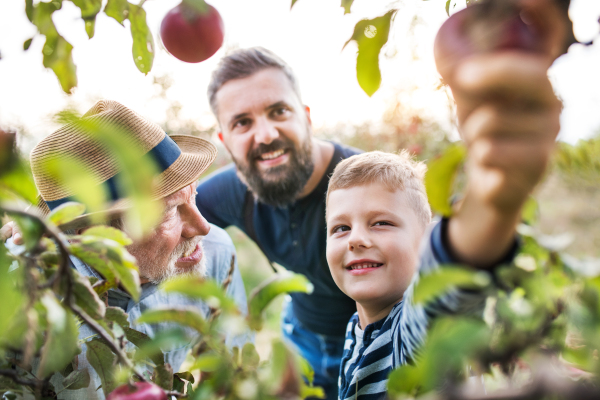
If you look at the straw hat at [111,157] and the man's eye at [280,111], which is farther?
the man's eye at [280,111]

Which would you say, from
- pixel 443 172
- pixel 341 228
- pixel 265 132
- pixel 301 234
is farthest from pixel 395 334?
pixel 265 132

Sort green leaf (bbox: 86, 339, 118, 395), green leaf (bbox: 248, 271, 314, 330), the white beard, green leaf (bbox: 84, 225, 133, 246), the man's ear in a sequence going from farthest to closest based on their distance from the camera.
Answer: the man's ear, the white beard, green leaf (bbox: 86, 339, 118, 395), green leaf (bbox: 84, 225, 133, 246), green leaf (bbox: 248, 271, 314, 330)

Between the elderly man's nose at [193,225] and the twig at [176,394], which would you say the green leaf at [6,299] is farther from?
the elderly man's nose at [193,225]

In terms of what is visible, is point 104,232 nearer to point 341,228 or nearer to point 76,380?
point 76,380

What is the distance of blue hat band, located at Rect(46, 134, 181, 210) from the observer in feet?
3.81

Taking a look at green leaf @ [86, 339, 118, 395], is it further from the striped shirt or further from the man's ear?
the man's ear

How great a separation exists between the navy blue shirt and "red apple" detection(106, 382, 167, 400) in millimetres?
1421

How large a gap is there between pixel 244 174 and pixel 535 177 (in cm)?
188

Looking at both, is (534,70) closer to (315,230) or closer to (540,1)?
(540,1)

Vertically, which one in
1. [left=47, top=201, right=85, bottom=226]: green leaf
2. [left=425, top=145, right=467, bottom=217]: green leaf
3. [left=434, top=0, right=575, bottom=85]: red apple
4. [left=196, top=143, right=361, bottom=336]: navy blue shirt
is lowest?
[left=196, top=143, right=361, bottom=336]: navy blue shirt

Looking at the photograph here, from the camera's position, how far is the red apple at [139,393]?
0.56m

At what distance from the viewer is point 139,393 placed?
565mm

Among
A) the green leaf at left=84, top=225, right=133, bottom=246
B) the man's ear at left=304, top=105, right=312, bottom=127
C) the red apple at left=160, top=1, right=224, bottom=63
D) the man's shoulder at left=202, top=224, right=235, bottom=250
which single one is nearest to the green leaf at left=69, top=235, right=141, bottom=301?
the green leaf at left=84, top=225, right=133, bottom=246

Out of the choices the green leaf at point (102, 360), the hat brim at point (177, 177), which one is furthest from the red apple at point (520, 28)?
the hat brim at point (177, 177)
